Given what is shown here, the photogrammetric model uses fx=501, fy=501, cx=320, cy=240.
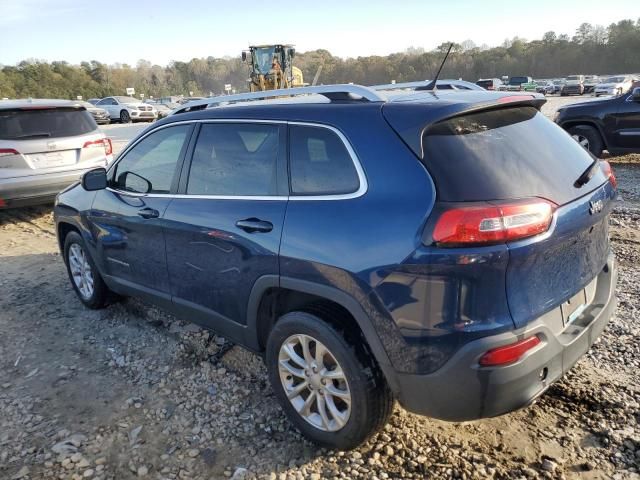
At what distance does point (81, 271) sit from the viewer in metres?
4.52

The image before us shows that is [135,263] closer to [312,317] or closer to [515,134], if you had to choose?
[312,317]

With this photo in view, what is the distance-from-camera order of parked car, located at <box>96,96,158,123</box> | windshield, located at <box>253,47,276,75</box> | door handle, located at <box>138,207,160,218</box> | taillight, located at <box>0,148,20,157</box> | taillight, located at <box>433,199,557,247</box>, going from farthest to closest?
1. parked car, located at <box>96,96,158,123</box>
2. windshield, located at <box>253,47,276,75</box>
3. taillight, located at <box>0,148,20,157</box>
4. door handle, located at <box>138,207,160,218</box>
5. taillight, located at <box>433,199,557,247</box>

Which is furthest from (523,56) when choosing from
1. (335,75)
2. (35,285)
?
(35,285)

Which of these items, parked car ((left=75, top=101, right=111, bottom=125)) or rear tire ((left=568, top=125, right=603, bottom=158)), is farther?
parked car ((left=75, top=101, right=111, bottom=125))

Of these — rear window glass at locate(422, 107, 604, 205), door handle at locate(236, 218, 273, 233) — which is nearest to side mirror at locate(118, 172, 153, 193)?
door handle at locate(236, 218, 273, 233)

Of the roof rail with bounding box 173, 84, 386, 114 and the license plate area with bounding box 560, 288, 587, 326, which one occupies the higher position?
the roof rail with bounding box 173, 84, 386, 114

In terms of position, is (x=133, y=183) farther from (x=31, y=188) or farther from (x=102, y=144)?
(x=102, y=144)

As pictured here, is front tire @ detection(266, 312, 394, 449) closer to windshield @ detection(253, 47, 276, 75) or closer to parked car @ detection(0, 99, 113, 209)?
parked car @ detection(0, 99, 113, 209)

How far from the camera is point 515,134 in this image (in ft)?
7.88

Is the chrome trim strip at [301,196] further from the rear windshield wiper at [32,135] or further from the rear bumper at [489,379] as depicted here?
the rear windshield wiper at [32,135]

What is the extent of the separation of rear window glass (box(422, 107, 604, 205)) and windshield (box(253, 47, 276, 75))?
21.9 m

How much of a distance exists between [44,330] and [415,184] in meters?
3.49

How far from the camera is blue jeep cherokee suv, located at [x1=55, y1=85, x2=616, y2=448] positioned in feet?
6.62

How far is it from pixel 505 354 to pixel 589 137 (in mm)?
8823
